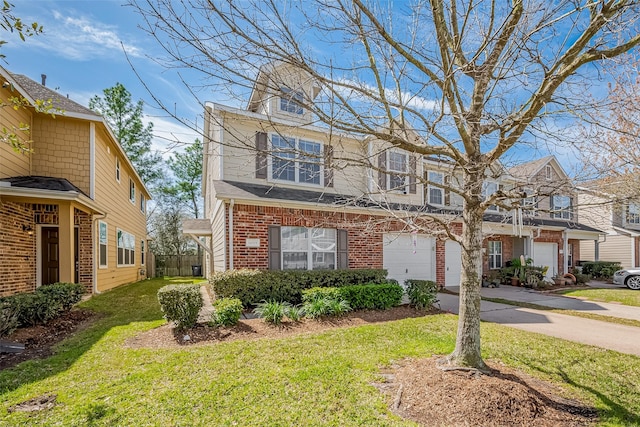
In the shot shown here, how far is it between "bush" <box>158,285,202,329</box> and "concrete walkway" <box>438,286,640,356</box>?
21.5 ft

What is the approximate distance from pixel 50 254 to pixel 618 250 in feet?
105

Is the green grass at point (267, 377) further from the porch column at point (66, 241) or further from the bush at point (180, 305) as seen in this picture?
the porch column at point (66, 241)

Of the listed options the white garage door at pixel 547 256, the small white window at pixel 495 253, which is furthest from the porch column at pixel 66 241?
the white garage door at pixel 547 256

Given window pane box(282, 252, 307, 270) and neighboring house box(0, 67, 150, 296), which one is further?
window pane box(282, 252, 307, 270)

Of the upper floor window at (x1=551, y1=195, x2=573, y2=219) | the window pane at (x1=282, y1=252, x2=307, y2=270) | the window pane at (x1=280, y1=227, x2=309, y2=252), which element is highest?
the upper floor window at (x1=551, y1=195, x2=573, y2=219)

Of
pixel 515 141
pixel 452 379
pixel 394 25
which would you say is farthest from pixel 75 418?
pixel 515 141

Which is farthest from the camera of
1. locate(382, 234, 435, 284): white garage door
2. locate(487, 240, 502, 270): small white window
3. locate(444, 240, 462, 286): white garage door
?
locate(487, 240, 502, 270): small white window

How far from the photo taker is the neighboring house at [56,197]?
8.52 metres

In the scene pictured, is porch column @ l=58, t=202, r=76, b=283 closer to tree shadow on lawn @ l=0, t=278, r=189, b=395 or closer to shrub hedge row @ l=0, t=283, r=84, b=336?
shrub hedge row @ l=0, t=283, r=84, b=336

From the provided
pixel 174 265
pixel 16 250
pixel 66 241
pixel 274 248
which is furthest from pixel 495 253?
pixel 174 265

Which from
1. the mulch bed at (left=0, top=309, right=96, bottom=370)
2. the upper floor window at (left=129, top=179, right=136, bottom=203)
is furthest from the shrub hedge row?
the upper floor window at (left=129, top=179, right=136, bottom=203)

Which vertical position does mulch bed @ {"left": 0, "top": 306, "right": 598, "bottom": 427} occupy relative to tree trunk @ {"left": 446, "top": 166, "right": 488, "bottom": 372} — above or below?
below

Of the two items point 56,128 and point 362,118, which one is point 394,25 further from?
point 56,128

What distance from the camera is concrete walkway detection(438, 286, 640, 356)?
636cm
